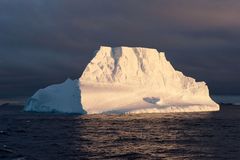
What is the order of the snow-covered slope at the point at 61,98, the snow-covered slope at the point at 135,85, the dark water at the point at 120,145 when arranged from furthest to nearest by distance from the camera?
1. the snow-covered slope at the point at 61,98
2. the snow-covered slope at the point at 135,85
3. the dark water at the point at 120,145

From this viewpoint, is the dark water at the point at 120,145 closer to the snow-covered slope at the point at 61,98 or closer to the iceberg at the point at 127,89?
the iceberg at the point at 127,89

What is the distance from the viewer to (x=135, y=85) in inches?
4272

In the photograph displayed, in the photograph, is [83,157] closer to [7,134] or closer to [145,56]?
[7,134]

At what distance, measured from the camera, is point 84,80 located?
104875mm

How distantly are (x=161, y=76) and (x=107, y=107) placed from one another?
19103 mm

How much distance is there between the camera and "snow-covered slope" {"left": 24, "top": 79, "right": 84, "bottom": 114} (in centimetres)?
10881

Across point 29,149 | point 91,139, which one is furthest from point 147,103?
point 29,149

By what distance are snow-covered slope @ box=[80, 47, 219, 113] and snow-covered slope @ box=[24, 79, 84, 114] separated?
540cm


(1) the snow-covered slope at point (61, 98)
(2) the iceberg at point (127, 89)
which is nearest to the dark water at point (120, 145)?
(2) the iceberg at point (127, 89)

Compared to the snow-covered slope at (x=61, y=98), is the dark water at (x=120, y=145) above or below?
below

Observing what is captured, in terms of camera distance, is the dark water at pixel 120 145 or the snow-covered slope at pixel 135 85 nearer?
the dark water at pixel 120 145

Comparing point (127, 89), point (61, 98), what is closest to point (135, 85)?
point (127, 89)

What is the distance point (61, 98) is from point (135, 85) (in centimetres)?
1849

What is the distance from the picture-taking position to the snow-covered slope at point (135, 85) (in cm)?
10400
